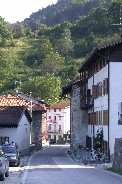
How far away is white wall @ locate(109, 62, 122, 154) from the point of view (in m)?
46.0

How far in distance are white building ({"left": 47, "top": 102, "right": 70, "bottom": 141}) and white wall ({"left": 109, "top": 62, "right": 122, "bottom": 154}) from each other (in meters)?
88.7

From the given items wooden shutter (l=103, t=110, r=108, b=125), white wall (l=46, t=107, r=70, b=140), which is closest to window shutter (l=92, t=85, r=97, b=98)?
wooden shutter (l=103, t=110, r=108, b=125)

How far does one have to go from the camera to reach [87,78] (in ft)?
210

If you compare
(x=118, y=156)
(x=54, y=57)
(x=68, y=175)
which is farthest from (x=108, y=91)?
(x=54, y=57)

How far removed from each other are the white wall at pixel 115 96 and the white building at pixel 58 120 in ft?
291

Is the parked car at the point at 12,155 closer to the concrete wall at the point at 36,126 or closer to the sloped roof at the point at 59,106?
the concrete wall at the point at 36,126

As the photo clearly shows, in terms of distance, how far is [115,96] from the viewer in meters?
46.3

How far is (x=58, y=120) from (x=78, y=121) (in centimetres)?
7013

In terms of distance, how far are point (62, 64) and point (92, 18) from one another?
3072 centimetres

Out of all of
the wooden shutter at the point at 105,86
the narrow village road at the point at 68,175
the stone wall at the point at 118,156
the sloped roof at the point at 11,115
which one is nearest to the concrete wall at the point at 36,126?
the sloped roof at the point at 11,115

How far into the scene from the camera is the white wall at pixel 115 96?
151 ft

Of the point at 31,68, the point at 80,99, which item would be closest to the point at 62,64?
the point at 31,68

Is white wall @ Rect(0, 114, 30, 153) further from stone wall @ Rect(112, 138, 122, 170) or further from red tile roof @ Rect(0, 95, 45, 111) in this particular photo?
stone wall @ Rect(112, 138, 122, 170)

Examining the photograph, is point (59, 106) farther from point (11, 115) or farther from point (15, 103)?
point (11, 115)
